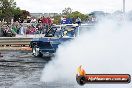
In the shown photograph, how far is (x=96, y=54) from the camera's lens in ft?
40.0

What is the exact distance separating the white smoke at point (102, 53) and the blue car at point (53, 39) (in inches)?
241

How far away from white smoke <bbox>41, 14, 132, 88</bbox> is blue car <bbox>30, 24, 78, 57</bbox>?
20.1 ft

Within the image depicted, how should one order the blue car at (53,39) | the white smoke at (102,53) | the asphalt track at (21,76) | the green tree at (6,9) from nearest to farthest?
the white smoke at (102,53) < the asphalt track at (21,76) < the blue car at (53,39) < the green tree at (6,9)

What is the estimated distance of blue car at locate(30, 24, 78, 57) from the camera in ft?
67.7

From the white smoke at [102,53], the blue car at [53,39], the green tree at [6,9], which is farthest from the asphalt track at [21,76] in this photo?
the green tree at [6,9]

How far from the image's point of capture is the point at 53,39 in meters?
21.0

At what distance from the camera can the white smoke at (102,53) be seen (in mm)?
10812

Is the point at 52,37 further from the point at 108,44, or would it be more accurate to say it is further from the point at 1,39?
the point at 108,44

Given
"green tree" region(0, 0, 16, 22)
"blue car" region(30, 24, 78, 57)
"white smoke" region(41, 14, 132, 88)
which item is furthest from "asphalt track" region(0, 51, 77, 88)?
"green tree" region(0, 0, 16, 22)

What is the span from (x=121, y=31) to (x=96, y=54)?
1057mm

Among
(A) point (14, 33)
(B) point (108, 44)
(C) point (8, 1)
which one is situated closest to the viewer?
(B) point (108, 44)

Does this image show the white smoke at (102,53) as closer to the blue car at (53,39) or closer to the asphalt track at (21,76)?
the asphalt track at (21,76)

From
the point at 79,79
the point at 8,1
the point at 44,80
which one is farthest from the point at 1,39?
the point at 8,1

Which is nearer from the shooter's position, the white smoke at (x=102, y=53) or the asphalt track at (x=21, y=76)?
the white smoke at (x=102, y=53)
